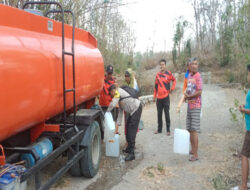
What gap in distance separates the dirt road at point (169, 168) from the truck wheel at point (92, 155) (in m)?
0.16

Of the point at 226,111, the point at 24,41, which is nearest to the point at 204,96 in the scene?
the point at 226,111

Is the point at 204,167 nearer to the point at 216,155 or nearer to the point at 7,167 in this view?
the point at 216,155

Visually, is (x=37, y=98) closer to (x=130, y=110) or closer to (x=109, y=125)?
(x=109, y=125)

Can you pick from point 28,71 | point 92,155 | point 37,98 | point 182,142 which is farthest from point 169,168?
point 28,71

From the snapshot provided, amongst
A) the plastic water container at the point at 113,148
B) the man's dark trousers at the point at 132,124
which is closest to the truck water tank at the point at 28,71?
the man's dark trousers at the point at 132,124

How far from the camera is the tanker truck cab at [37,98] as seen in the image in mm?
2152

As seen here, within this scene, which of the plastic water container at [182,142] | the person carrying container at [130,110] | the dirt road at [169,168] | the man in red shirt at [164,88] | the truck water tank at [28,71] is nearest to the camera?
the truck water tank at [28,71]

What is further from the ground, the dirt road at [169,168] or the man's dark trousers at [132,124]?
the man's dark trousers at [132,124]

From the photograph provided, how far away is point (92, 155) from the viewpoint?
4.08m

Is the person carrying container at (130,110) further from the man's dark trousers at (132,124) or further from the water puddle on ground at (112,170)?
the water puddle on ground at (112,170)

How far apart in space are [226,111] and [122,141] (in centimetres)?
531

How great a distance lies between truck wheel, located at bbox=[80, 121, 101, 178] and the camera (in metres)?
3.80

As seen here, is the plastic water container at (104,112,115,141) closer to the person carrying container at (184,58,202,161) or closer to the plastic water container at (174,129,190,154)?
the plastic water container at (174,129,190,154)

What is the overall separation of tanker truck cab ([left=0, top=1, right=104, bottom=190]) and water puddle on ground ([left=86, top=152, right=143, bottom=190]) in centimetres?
23
